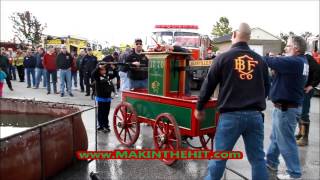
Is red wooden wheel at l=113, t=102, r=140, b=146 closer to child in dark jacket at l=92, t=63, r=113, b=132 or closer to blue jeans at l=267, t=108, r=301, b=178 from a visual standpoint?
child in dark jacket at l=92, t=63, r=113, b=132

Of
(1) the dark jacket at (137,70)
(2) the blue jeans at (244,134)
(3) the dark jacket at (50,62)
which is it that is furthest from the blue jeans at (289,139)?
(3) the dark jacket at (50,62)

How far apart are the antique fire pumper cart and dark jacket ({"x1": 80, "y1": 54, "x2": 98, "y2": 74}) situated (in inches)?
263

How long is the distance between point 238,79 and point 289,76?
1380 mm

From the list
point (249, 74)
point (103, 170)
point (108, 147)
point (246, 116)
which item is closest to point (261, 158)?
point (246, 116)

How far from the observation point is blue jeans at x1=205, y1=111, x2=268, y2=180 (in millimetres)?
3455

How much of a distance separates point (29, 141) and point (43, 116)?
182cm

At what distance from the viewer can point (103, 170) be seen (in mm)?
4926

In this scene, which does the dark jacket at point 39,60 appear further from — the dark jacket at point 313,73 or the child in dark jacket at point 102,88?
the dark jacket at point 313,73

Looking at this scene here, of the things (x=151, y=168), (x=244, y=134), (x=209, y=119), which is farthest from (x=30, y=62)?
(x=244, y=134)

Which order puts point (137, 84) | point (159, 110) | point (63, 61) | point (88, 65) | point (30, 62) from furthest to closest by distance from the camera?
point (30, 62)
point (88, 65)
point (63, 61)
point (137, 84)
point (159, 110)

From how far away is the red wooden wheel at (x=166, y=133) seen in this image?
194 inches

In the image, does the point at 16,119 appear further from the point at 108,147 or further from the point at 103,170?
the point at 103,170

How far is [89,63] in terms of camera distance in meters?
12.7

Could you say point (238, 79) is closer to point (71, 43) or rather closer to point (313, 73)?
point (313, 73)
